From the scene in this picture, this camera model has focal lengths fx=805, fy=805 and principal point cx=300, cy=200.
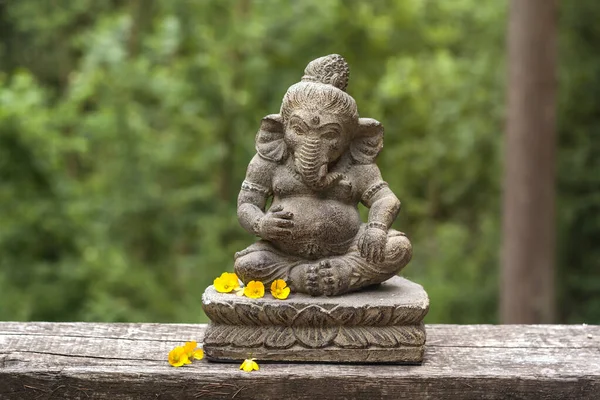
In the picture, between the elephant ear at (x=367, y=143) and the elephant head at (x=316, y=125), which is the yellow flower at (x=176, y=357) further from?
the elephant ear at (x=367, y=143)

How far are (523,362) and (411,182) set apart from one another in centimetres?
517

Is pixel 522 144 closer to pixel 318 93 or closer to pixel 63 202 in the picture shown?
pixel 318 93

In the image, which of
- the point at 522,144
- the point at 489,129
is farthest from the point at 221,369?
the point at 489,129

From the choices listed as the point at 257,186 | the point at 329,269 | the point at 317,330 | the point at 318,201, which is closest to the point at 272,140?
the point at 257,186

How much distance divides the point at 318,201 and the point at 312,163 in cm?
19

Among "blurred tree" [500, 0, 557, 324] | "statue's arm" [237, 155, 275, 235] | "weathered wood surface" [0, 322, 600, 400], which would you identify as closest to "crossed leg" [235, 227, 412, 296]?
"statue's arm" [237, 155, 275, 235]

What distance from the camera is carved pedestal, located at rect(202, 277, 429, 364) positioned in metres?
3.25

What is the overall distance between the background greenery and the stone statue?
3.03 m

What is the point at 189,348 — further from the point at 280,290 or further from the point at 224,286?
the point at 280,290

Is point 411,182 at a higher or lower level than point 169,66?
lower

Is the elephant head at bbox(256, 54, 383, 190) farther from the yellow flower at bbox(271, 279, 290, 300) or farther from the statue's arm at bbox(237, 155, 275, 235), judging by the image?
the yellow flower at bbox(271, 279, 290, 300)

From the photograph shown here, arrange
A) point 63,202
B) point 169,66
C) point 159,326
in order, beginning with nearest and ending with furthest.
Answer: point 159,326 → point 63,202 → point 169,66

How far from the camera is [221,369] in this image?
3195 mm

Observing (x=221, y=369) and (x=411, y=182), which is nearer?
(x=221, y=369)
